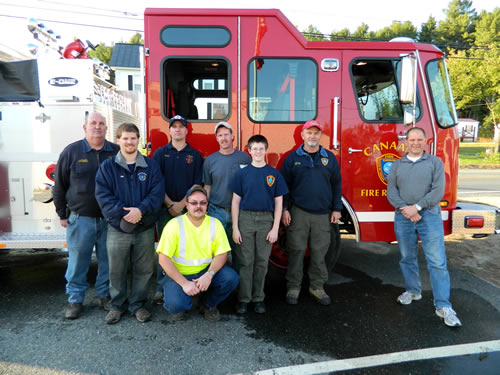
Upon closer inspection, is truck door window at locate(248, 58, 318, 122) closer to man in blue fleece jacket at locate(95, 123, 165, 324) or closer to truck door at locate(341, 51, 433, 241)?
truck door at locate(341, 51, 433, 241)

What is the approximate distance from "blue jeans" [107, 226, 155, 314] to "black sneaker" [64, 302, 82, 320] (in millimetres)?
357

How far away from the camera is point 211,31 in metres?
3.87

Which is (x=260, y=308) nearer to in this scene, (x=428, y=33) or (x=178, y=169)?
(x=178, y=169)

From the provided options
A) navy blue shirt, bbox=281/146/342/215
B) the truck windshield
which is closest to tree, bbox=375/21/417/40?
the truck windshield

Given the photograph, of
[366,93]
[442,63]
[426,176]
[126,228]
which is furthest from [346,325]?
[442,63]

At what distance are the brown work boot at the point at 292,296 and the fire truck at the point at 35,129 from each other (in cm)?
247

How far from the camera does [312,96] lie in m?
4.03

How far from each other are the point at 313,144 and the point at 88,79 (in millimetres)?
2514

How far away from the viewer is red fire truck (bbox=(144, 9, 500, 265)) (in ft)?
12.7

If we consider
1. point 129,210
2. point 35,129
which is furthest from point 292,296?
point 35,129

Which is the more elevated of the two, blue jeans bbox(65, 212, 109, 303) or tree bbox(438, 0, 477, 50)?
tree bbox(438, 0, 477, 50)

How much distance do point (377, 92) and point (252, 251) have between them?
2242 mm

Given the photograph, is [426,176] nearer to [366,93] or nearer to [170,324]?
[366,93]

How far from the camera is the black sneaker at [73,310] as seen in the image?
3.51 metres
